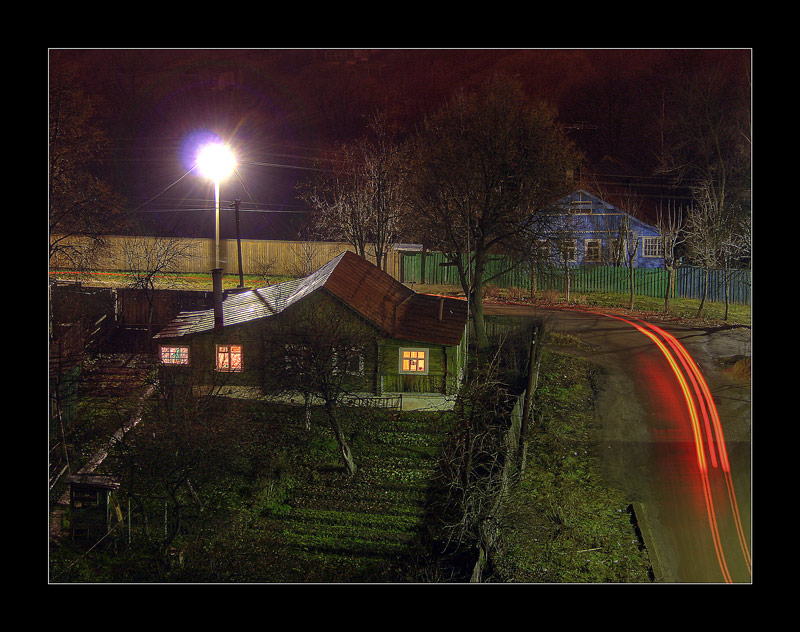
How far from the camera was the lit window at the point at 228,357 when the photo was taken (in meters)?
9.63

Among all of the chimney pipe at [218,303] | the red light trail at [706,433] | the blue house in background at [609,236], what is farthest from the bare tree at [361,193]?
the blue house in background at [609,236]

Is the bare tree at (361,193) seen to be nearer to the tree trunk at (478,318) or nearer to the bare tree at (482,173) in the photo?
the bare tree at (482,173)

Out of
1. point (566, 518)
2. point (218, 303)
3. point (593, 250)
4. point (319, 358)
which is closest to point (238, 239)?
point (218, 303)

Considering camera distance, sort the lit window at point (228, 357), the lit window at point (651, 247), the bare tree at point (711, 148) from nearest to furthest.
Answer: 1. the lit window at point (228, 357)
2. the bare tree at point (711, 148)
3. the lit window at point (651, 247)

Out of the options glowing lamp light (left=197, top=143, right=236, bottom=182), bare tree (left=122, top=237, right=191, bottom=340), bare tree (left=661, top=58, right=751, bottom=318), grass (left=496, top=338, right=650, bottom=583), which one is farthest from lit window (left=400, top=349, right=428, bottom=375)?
bare tree (left=661, top=58, right=751, bottom=318)

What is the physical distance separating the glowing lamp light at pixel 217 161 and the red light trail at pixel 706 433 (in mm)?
8090

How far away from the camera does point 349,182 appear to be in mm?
12188

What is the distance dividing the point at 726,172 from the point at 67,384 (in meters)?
13.2

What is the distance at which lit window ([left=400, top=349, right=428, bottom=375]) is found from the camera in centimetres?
988

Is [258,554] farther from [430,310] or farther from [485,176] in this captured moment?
[485,176]

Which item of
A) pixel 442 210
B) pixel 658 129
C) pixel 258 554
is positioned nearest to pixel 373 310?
pixel 442 210

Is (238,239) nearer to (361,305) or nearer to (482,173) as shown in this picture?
(361,305)

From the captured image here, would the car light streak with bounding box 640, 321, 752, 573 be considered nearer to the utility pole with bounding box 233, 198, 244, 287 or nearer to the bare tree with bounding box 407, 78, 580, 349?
the bare tree with bounding box 407, 78, 580, 349

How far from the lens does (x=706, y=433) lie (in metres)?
9.63
